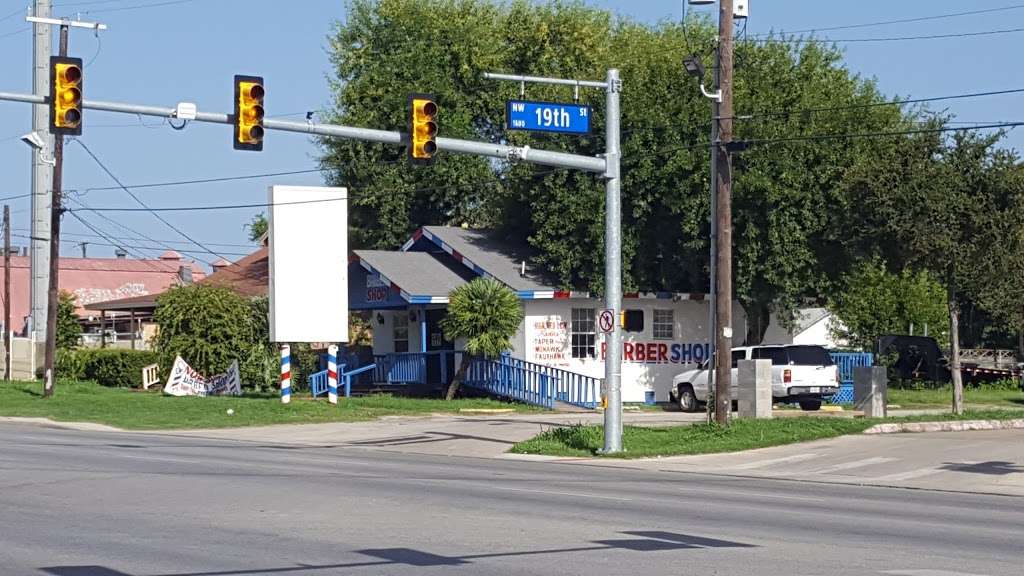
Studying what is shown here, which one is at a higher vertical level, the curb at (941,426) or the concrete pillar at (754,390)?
the concrete pillar at (754,390)

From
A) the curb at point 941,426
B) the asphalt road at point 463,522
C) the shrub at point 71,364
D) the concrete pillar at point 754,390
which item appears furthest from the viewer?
the shrub at point 71,364

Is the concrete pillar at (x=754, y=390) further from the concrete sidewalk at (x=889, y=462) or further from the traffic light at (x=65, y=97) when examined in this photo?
the traffic light at (x=65, y=97)

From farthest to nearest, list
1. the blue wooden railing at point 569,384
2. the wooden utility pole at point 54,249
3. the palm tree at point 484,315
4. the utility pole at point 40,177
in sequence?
the utility pole at point 40,177
the wooden utility pole at point 54,249
the blue wooden railing at point 569,384
the palm tree at point 484,315

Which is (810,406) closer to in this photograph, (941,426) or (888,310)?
(941,426)

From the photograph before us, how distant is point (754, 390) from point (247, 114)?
13.3m

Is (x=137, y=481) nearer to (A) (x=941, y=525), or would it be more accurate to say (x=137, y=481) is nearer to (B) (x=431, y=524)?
(B) (x=431, y=524)

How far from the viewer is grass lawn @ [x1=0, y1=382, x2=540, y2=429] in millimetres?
33844

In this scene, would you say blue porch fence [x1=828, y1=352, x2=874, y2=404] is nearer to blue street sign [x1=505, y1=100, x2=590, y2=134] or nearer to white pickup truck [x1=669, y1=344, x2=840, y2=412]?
white pickup truck [x1=669, y1=344, x2=840, y2=412]

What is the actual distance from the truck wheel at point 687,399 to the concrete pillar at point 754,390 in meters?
8.71

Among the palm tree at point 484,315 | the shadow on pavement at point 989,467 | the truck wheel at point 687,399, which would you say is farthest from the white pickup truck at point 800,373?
the shadow on pavement at point 989,467

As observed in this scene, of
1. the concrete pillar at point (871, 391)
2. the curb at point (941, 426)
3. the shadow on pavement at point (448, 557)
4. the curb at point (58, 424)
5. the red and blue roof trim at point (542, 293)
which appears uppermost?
the red and blue roof trim at point (542, 293)

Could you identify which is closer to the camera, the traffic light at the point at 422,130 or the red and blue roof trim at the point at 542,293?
the traffic light at the point at 422,130

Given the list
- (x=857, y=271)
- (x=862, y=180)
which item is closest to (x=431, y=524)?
(x=862, y=180)

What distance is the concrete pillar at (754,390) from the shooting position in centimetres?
2878
